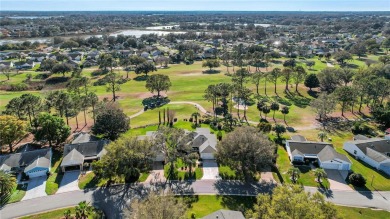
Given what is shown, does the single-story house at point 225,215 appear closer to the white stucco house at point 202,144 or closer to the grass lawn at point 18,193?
the white stucco house at point 202,144

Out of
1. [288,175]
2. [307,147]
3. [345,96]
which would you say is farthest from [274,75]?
[288,175]

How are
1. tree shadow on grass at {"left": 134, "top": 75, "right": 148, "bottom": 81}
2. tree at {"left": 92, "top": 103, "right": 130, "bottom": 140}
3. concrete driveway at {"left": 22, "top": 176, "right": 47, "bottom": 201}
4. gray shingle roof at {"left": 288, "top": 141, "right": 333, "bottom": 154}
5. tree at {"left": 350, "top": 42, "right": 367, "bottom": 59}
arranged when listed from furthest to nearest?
tree at {"left": 350, "top": 42, "right": 367, "bottom": 59}, tree shadow on grass at {"left": 134, "top": 75, "right": 148, "bottom": 81}, tree at {"left": 92, "top": 103, "right": 130, "bottom": 140}, gray shingle roof at {"left": 288, "top": 141, "right": 333, "bottom": 154}, concrete driveway at {"left": 22, "top": 176, "right": 47, "bottom": 201}

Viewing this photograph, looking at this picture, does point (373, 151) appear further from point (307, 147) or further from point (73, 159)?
point (73, 159)

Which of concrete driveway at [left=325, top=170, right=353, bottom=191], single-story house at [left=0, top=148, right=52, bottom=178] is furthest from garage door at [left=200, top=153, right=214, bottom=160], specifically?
single-story house at [left=0, top=148, right=52, bottom=178]

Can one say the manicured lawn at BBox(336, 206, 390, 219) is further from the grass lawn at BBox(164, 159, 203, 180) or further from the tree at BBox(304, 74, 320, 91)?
the tree at BBox(304, 74, 320, 91)

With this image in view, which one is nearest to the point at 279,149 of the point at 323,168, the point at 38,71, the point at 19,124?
the point at 323,168

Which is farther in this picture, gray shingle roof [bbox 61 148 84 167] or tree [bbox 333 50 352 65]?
tree [bbox 333 50 352 65]
